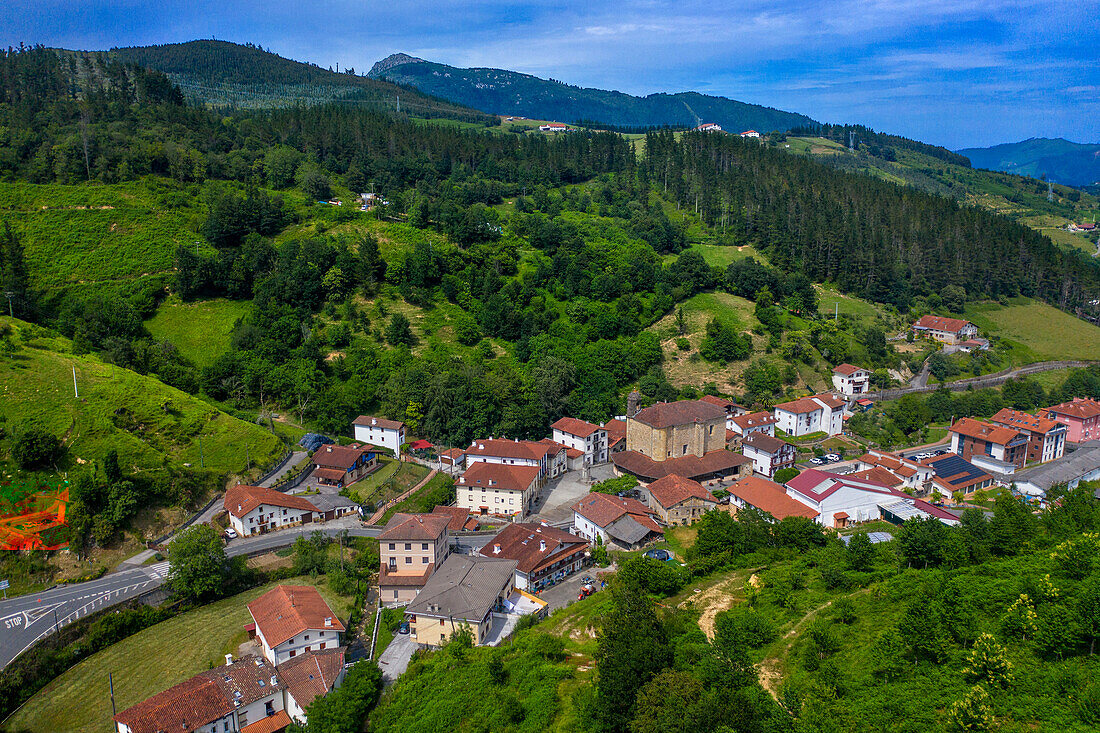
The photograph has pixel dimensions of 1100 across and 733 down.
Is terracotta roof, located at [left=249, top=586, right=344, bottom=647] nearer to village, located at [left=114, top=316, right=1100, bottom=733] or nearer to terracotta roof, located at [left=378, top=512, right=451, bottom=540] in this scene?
village, located at [left=114, top=316, right=1100, bottom=733]

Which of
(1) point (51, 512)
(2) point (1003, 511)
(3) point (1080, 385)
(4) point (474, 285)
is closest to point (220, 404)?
(1) point (51, 512)

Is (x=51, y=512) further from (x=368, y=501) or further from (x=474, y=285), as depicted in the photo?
(x=474, y=285)

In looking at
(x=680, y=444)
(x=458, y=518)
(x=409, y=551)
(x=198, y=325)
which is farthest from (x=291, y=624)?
(x=198, y=325)

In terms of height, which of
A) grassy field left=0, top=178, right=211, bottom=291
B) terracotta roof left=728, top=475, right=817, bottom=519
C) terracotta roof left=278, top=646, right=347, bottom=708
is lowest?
terracotta roof left=278, top=646, right=347, bottom=708

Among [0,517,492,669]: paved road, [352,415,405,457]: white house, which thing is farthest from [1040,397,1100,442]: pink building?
[0,517,492,669]: paved road

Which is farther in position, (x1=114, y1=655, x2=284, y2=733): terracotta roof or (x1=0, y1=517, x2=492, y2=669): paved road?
(x1=0, y1=517, x2=492, y2=669): paved road

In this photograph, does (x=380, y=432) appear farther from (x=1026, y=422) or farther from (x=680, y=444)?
(x=1026, y=422)

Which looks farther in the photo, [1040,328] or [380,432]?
[1040,328]
